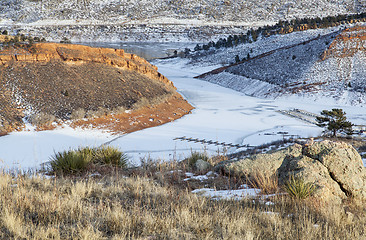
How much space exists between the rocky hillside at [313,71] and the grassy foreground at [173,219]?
3161cm

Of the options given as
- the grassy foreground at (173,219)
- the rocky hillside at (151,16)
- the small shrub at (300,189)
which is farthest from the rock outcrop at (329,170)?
the rocky hillside at (151,16)

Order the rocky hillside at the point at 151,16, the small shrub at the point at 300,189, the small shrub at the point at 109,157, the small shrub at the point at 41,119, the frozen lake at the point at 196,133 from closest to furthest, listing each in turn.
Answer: the small shrub at the point at 300,189
the small shrub at the point at 109,157
the frozen lake at the point at 196,133
the small shrub at the point at 41,119
the rocky hillside at the point at 151,16

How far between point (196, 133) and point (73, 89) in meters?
9.67

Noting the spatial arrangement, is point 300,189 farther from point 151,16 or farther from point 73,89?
point 151,16

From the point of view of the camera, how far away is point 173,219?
4457mm

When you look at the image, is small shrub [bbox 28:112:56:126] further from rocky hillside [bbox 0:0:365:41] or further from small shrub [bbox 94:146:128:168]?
rocky hillside [bbox 0:0:365:41]

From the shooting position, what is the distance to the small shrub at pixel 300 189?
5246 millimetres

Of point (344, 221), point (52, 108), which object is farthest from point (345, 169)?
point (52, 108)

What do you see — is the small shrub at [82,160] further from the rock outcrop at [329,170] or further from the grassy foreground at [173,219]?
the rock outcrop at [329,170]

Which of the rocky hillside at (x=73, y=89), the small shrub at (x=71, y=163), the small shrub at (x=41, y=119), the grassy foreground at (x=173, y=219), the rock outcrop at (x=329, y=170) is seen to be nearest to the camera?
the grassy foreground at (x=173, y=219)

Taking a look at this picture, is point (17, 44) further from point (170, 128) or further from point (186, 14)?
point (186, 14)

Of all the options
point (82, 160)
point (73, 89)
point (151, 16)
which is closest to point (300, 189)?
point (82, 160)

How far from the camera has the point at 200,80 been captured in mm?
51188

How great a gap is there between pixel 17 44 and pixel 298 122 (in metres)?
22.6
